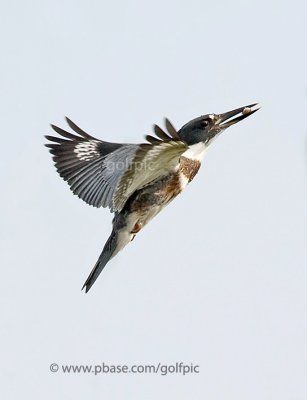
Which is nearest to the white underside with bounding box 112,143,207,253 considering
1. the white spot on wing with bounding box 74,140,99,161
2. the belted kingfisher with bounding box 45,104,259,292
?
the belted kingfisher with bounding box 45,104,259,292

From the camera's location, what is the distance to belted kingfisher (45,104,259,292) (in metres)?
7.50

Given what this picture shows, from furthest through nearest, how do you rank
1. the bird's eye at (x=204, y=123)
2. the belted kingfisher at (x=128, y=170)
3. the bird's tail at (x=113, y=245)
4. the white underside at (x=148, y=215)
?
the bird's eye at (x=204, y=123) → the bird's tail at (x=113, y=245) → the white underside at (x=148, y=215) → the belted kingfisher at (x=128, y=170)

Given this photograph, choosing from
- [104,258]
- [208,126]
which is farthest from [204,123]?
[104,258]

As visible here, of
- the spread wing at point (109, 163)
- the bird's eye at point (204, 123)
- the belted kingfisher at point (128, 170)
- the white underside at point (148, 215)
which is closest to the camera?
the spread wing at point (109, 163)

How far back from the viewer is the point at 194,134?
819 cm

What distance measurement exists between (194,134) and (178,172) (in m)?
0.47

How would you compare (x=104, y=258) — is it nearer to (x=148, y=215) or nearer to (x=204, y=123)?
(x=148, y=215)

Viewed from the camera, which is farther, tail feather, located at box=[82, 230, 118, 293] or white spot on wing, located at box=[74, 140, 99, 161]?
white spot on wing, located at box=[74, 140, 99, 161]

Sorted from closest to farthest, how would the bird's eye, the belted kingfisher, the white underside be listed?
the belted kingfisher → the white underside → the bird's eye

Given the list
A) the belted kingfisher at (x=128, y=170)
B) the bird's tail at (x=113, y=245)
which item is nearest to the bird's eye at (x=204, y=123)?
the belted kingfisher at (x=128, y=170)

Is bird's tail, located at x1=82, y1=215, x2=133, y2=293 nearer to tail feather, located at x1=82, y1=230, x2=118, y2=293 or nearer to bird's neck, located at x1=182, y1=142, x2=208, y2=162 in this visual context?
tail feather, located at x1=82, y1=230, x2=118, y2=293

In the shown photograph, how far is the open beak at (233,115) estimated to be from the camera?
27.3ft

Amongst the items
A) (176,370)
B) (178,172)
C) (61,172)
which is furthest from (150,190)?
(176,370)

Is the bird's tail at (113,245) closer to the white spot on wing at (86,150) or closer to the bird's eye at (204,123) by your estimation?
the white spot on wing at (86,150)
